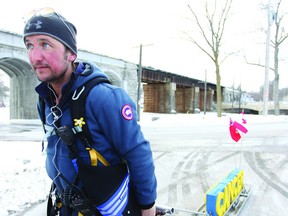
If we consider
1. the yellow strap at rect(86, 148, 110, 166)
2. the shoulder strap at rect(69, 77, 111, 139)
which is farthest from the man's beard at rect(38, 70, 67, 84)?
the yellow strap at rect(86, 148, 110, 166)

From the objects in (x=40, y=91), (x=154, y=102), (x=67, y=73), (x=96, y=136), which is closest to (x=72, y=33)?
(x=67, y=73)

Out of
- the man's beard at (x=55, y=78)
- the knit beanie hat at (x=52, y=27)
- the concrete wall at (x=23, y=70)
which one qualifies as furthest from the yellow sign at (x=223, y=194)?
the concrete wall at (x=23, y=70)

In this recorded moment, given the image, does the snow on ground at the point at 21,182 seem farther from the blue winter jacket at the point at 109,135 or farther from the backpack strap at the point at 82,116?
the backpack strap at the point at 82,116

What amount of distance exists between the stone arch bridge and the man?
20.4 metres

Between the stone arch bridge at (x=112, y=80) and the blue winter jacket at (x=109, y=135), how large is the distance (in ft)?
67.1

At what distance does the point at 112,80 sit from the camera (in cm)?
3020

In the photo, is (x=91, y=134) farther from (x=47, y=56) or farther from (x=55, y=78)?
(x=47, y=56)

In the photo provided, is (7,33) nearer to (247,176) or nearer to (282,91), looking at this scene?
(247,176)

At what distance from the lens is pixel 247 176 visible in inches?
254

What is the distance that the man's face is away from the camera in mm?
1684

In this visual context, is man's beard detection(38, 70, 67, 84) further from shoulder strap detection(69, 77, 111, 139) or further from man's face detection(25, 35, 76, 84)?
shoulder strap detection(69, 77, 111, 139)

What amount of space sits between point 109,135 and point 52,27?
74cm


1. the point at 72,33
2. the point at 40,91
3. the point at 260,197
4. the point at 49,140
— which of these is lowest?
the point at 260,197

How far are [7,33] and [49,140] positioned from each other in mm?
20664
